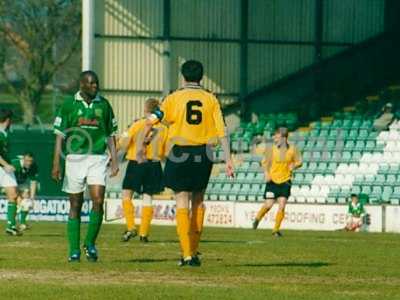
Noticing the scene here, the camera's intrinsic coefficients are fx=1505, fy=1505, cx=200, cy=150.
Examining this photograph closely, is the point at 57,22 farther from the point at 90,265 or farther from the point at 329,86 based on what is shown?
the point at 90,265

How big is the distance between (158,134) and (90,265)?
704 centimetres

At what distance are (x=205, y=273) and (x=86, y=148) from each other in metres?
2.53

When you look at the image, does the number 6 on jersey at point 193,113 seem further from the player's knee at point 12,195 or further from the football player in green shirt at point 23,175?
the football player in green shirt at point 23,175

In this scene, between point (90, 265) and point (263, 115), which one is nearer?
point (90, 265)

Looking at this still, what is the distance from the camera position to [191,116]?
16.4 meters

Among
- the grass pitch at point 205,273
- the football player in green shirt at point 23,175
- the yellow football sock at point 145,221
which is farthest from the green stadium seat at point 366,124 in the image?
the grass pitch at point 205,273

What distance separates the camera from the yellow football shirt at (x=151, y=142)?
75.0ft

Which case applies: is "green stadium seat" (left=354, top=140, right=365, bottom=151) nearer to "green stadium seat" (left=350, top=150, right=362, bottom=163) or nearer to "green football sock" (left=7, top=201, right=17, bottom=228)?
"green stadium seat" (left=350, top=150, right=362, bottom=163)

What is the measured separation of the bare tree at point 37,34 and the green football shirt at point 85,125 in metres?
46.1

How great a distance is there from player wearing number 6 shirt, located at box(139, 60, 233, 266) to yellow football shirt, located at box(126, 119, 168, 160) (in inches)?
236

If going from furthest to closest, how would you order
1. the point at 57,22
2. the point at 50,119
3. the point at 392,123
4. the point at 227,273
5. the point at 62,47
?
the point at 50,119, the point at 62,47, the point at 57,22, the point at 392,123, the point at 227,273

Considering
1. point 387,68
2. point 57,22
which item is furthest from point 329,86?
point 57,22

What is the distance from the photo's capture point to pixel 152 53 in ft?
140

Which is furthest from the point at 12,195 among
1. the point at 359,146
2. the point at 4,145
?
the point at 359,146
